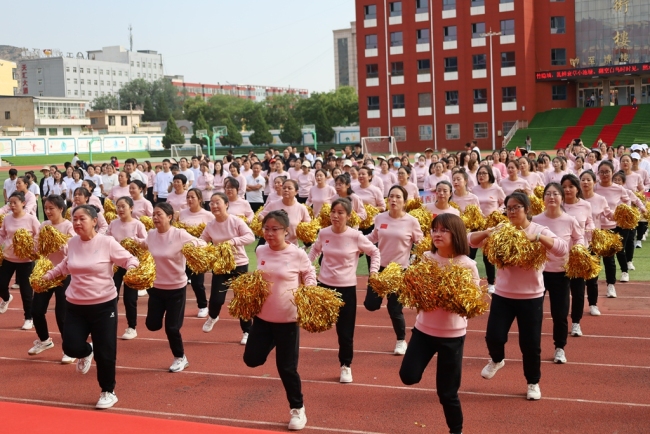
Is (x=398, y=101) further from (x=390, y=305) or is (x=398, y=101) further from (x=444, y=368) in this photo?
(x=444, y=368)

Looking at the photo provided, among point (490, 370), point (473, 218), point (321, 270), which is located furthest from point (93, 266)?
point (473, 218)

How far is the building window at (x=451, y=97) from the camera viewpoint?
62344 millimetres

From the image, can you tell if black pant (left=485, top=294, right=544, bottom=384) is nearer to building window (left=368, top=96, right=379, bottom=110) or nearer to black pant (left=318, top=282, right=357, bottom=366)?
black pant (left=318, top=282, right=357, bottom=366)

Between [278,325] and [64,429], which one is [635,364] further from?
[64,429]

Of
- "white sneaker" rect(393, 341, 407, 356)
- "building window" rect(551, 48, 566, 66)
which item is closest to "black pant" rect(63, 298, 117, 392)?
"white sneaker" rect(393, 341, 407, 356)

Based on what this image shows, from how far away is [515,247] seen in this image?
665 centimetres

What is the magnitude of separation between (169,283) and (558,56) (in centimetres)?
5890

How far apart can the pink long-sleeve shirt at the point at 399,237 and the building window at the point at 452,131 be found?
180ft

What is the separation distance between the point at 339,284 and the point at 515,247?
1884 millimetres

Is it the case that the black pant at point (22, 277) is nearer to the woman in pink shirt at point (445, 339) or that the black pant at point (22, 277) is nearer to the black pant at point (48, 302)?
the black pant at point (48, 302)

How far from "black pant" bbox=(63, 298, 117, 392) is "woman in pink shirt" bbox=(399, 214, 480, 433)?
2.84 metres

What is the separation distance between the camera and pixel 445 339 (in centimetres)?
578

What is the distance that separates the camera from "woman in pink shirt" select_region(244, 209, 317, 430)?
21.1 ft

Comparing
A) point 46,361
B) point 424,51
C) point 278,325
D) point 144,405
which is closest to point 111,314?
point 144,405
